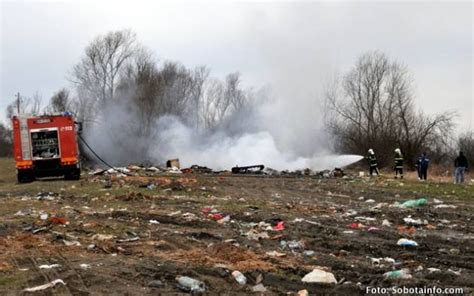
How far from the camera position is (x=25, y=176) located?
23938mm

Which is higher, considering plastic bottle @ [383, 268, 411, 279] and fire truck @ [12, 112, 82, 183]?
fire truck @ [12, 112, 82, 183]

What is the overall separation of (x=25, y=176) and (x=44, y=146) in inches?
61.2

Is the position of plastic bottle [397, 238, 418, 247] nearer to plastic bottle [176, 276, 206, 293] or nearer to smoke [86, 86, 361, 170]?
plastic bottle [176, 276, 206, 293]

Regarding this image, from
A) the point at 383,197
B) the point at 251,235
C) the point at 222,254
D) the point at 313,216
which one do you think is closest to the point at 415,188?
the point at 383,197

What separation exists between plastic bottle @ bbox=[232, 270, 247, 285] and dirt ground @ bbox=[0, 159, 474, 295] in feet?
0.23

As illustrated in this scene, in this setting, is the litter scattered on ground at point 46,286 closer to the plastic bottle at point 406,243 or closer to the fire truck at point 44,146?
the plastic bottle at point 406,243

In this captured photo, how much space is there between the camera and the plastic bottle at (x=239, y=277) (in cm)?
602

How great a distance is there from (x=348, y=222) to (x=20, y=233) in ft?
19.8

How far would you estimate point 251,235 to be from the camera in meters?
9.12

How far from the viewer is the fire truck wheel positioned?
2380cm

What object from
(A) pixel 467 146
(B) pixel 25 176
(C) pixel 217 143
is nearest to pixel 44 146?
(B) pixel 25 176

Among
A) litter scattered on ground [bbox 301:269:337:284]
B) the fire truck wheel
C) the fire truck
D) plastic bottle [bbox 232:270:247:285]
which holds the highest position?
the fire truck

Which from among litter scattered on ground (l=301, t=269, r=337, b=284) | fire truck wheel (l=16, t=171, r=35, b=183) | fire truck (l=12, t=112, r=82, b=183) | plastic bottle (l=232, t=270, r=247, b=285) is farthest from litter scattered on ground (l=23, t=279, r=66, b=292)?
fire truck wheel (l=16, t=171, r=35, b=183)

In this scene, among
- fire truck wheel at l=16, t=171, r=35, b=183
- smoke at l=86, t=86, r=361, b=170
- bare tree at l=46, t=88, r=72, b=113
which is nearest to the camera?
fire truck wheel at l=16, t=171, r=35, b=183
